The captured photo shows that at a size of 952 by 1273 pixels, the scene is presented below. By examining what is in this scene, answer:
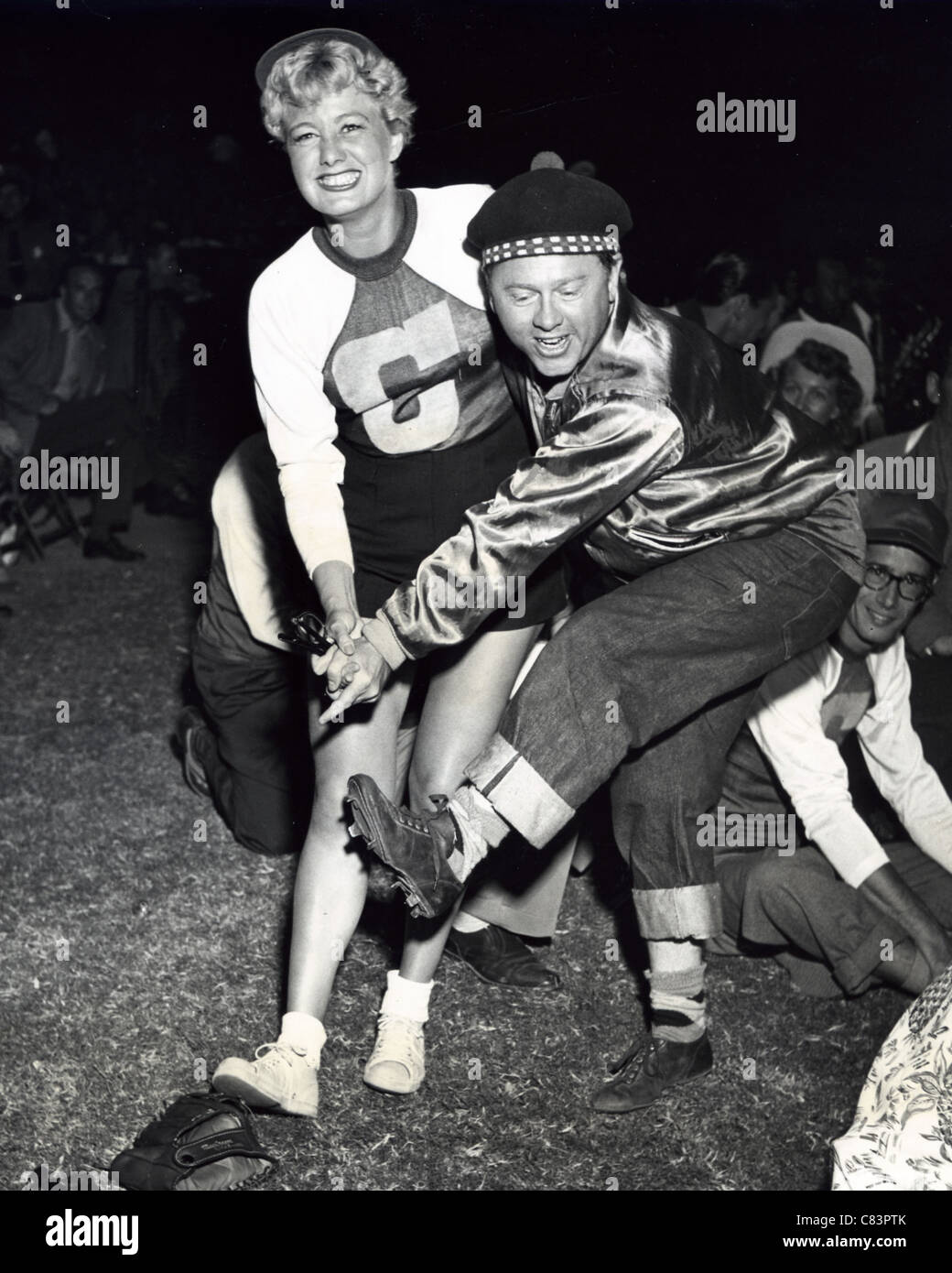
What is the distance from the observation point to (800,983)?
3436 mm

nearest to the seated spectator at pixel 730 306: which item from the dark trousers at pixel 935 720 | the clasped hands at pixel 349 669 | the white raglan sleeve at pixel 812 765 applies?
the dark trousers at pixel 935 720

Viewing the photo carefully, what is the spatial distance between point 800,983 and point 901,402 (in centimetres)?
273

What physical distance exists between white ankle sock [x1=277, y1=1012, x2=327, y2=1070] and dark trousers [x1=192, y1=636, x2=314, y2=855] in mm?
1189

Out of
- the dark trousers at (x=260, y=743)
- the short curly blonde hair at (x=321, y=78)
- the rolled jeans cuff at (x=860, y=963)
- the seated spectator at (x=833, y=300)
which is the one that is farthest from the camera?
the seated spectator at (x=833, y=300)

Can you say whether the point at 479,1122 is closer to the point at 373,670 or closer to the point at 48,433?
the point at 373,670

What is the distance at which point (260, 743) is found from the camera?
4.19 meters

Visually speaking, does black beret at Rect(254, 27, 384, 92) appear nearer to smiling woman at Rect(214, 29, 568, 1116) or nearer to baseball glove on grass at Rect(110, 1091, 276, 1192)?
smiling woman at Rect(214, 29, 568, 1116)

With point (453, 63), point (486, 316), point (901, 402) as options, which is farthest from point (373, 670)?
point (901, 402)

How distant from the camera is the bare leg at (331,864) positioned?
2936 mm

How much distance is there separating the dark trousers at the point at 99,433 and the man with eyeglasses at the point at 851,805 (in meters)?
5.13

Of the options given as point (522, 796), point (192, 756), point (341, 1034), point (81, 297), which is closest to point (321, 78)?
point (522, 796)

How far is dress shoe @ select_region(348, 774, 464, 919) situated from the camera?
2.47 m

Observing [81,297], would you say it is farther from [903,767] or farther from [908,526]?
[903,767]

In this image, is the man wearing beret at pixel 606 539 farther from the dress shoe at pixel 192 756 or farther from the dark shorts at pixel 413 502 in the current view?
the dress shoe at pixel 192 756
